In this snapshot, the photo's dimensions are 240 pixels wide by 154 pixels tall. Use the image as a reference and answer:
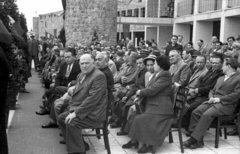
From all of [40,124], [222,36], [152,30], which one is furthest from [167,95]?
[152,30]

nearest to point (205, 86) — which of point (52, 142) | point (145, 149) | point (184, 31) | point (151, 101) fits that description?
point (151, 101)

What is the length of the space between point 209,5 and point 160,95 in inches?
712

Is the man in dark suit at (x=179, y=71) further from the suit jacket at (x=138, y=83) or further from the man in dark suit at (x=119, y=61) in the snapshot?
the man in dark suit at (x=119, y=61)

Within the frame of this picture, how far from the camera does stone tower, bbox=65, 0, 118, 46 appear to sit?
2114cm

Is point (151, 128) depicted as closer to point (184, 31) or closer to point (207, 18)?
point (207, 18)

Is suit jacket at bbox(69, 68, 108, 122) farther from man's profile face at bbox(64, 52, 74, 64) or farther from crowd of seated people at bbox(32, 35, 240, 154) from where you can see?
man's profile face at bbox(64, 52, 74, 64)

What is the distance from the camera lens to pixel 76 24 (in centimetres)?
2150

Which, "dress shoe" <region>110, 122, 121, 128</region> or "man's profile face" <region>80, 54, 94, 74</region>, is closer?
"man's profile face" <region>80, 54, 94, 74</region>

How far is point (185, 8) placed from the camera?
25.2 m

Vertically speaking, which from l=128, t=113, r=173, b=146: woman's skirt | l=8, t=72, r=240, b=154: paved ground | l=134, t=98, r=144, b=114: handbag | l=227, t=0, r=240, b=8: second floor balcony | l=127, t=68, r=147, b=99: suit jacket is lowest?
l=8, t=72, r=240, b=154: paved ground

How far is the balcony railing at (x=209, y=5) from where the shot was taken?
20625 millimetres

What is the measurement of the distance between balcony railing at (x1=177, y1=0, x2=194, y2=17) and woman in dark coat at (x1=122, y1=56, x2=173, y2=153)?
20477mm

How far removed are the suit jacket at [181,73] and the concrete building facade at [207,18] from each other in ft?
41.6

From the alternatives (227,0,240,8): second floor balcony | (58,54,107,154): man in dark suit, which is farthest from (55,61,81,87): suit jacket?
(227,0,240,8): second floor balcony
